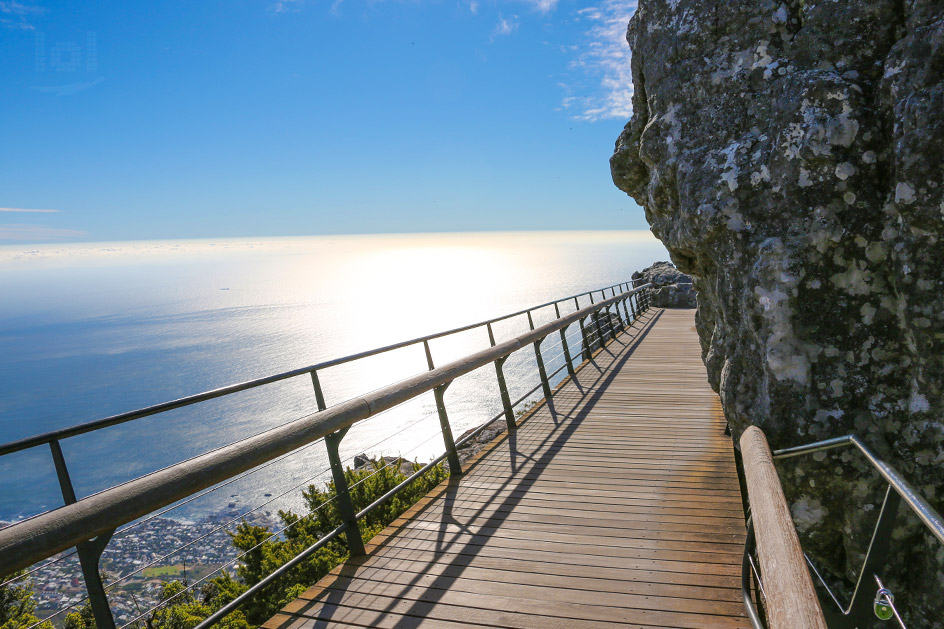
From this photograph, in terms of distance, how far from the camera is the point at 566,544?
3150 mm

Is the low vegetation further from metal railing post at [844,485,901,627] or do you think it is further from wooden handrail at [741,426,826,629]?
metal railing post at [844,485,901,627]

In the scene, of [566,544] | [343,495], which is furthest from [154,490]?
[566,544]

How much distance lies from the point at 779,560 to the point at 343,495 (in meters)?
2.25

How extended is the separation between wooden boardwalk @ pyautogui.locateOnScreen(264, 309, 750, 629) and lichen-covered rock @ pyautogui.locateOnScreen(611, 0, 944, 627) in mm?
806

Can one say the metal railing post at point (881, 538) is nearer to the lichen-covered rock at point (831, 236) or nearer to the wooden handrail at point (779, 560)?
the wooden handrail at point (779, 560)

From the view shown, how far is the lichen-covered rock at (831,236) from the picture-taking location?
243 centimetres

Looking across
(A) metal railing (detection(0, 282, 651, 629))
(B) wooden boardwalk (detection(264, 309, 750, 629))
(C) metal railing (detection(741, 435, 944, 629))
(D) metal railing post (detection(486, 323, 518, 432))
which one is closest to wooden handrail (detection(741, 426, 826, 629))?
(C) metal railing (detection(741, 435, 944, 629))

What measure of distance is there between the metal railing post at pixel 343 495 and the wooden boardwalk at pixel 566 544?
0.32ft

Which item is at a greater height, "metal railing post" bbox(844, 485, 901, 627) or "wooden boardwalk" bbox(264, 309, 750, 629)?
"metal railing post" bbox(844, 485, 901, 627)

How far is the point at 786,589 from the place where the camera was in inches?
54.0

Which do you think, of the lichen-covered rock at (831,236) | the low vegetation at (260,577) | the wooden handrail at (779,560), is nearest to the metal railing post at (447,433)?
the low vegetation at (260,577)

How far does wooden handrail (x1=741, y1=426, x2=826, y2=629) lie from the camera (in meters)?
1.28

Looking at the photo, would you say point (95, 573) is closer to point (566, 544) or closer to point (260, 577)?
point (566, 544)

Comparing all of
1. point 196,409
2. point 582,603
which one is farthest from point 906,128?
point 196,409
